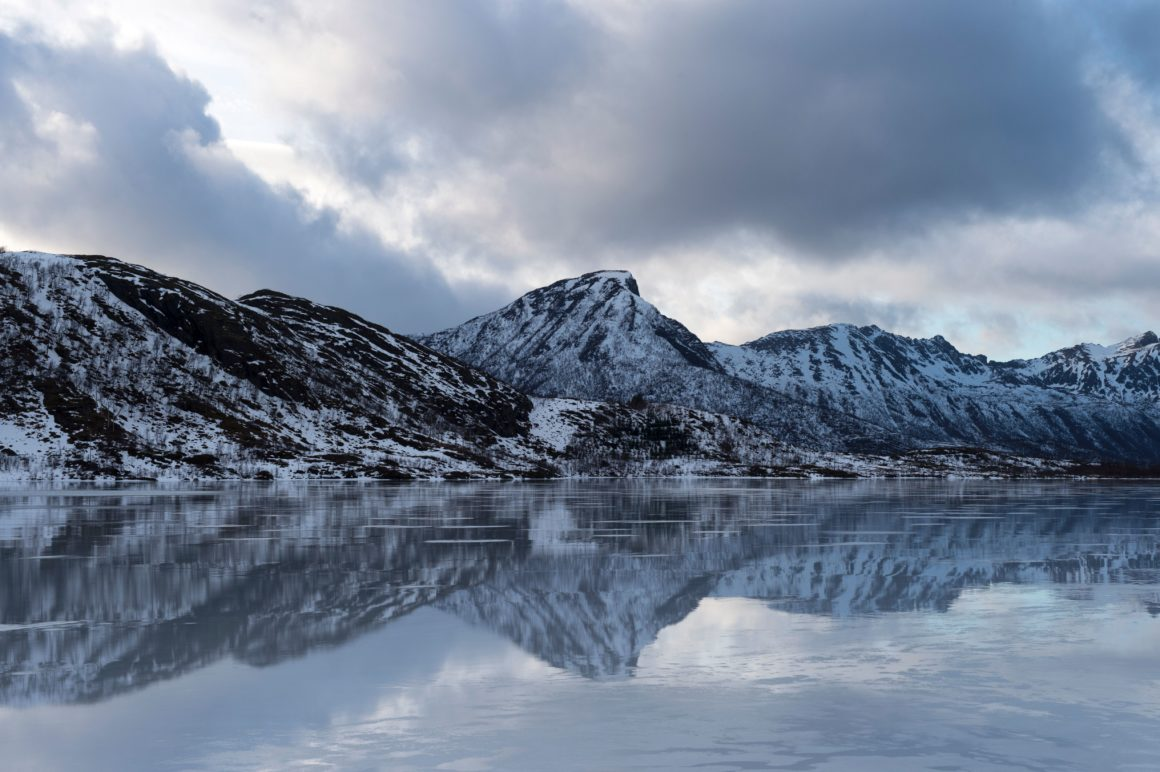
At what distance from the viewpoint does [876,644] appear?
19562mm

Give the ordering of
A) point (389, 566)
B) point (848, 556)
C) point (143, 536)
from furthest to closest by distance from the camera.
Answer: point (143, 536), point (848, 556), point (389, 566)

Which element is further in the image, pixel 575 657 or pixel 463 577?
pixel 463 577

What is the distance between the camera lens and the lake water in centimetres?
1271

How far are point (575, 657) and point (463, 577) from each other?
11788 mm

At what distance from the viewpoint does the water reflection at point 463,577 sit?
19.2 metres

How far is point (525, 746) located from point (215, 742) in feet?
14.0

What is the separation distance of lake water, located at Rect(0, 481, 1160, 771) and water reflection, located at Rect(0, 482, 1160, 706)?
0.51ft

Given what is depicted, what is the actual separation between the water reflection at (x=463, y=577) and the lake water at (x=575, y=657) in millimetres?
155

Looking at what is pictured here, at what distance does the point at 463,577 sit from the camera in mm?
29641

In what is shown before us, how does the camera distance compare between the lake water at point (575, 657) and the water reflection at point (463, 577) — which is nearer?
the lake water at point (575, 657)

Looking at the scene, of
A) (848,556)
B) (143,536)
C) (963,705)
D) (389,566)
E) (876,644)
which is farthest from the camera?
(143,536)

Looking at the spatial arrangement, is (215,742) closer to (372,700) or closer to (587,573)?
(372,700)

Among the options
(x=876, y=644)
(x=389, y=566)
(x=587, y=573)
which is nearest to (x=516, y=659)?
(x=876, y=644)

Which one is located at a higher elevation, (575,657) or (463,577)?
(463,577)
